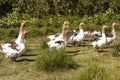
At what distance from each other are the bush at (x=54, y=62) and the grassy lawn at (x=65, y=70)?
0.16 meters

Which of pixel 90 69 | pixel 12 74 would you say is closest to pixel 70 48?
pixel 12 74

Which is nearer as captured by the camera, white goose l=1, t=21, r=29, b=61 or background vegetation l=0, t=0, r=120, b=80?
background vegetation l=0, t=0, r=120, b=80

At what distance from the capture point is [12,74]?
10484mm

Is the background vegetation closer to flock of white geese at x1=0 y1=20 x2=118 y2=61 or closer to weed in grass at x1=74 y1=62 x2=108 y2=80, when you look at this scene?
flock of white geese at x1=0 y1=20 x2=118 y2=61

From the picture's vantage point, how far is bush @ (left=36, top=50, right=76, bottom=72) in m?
10.8

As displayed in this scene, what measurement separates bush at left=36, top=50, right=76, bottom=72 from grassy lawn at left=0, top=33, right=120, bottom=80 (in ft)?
0.53

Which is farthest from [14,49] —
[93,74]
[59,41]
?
[93,74]

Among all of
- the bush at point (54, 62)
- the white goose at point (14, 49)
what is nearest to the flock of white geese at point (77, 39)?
the white goose at point (14, 49)

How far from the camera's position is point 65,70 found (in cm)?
1088

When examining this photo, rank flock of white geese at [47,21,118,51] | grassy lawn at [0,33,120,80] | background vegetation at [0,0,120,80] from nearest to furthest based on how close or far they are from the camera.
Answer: grassy lawn at [0,33,120,80], background vegetation at [0,0,120,80], flock of white geese at [47,21,118,51]

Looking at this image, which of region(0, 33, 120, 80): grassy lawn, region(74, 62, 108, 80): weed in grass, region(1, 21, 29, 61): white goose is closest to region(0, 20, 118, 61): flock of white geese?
region(1, 21, 29, 61): white goose

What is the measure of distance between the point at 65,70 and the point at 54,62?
397 millimetres

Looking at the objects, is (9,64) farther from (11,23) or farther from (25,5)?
(25,5)

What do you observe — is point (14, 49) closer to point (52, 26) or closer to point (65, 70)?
point (65, 70)
